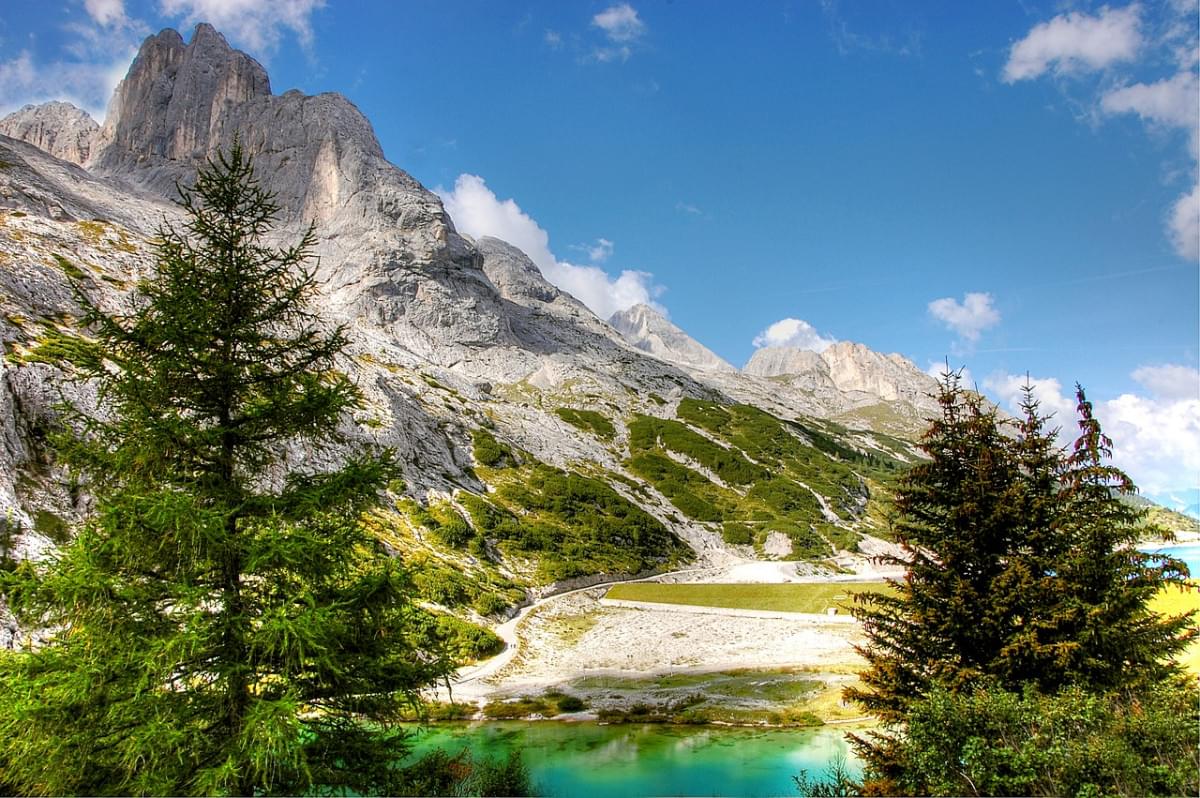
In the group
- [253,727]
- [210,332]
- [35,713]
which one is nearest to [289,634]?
[253,727]

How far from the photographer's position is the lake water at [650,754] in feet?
63.0

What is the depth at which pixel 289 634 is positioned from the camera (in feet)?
30.3

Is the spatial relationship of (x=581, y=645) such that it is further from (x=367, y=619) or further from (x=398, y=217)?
(x=398, y=217)

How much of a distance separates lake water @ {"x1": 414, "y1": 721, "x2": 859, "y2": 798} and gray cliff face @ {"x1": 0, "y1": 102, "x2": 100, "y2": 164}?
218 m

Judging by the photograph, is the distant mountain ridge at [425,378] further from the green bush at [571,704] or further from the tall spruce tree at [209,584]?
the green bush at [571,704]

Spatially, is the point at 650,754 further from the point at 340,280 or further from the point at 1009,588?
the point at 340,280

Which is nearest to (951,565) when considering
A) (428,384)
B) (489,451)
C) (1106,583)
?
(1106,583)

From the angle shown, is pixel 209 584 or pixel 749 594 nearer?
pixel 209 584

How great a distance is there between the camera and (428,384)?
102 metres

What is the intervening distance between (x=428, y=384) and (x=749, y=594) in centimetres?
6589

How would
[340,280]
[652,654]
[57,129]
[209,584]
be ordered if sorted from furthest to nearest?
[57,129] → [340,280] → [652,654] → [209,584]

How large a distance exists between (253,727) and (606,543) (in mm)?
62612

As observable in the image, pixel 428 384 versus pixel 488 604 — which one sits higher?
pixel 428 384

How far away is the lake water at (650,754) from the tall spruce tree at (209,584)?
11.4 meters
